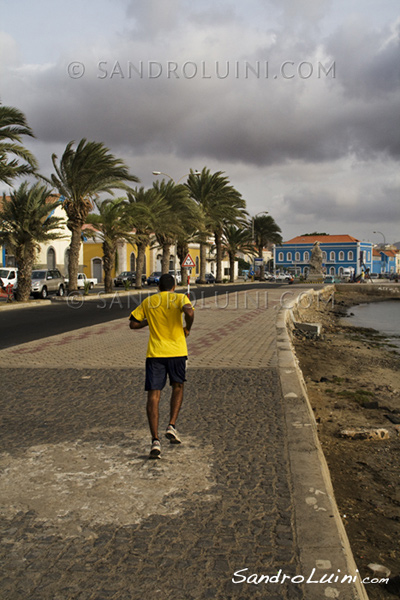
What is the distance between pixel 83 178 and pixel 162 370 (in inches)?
1003

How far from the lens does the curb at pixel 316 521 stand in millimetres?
2627

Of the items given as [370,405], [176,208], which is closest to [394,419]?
[370,405]

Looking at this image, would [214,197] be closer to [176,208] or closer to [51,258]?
[176,208]

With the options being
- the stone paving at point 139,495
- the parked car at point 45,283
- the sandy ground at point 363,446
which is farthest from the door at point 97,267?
the stone paving at point 139,495

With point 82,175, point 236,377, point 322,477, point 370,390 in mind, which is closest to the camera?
point 322,477

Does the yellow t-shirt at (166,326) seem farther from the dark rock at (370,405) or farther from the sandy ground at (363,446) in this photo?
the dark rock at (370,405)

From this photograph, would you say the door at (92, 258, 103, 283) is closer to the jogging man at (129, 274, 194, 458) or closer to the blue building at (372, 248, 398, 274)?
the jogging man at (129, 274, 194, 458)

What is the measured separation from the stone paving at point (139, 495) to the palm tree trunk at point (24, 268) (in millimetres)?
19249

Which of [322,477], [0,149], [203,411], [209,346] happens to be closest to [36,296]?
[0,149]

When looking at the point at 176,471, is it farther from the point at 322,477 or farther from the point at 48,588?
the point at 48,588

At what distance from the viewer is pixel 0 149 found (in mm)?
20719

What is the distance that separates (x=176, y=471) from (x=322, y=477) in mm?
1083

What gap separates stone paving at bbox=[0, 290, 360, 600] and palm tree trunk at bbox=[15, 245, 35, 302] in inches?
758

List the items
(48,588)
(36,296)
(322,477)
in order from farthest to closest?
(36,296) → (322,477) → (48,588)
